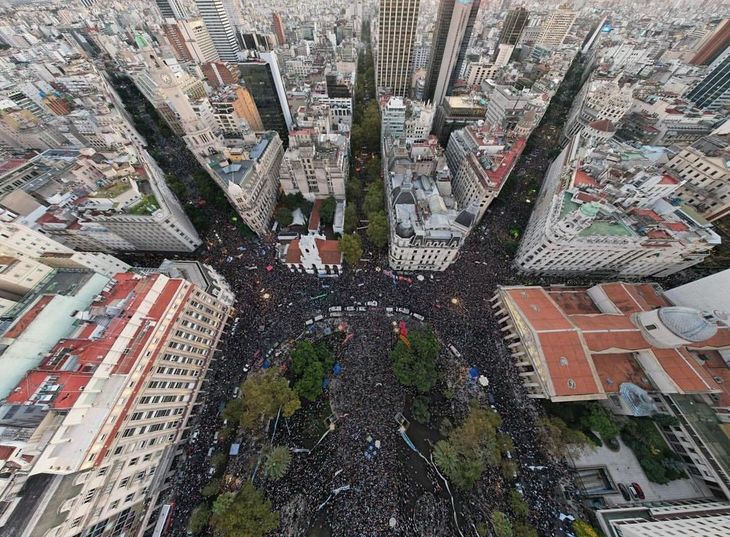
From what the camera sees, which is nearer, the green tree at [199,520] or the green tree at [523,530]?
the green tree at [523,530]

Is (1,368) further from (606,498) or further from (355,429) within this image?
(606,498)

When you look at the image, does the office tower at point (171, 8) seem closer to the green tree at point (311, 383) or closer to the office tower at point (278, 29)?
the office tower at point (278, 29)

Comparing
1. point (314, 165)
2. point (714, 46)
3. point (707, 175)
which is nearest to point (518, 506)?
point (314, 165)

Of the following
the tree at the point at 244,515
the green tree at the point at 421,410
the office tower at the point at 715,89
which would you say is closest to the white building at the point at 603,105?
the office tower at the point at 715,89

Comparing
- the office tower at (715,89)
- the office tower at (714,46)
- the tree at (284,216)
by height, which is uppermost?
the office tower at (714,46)

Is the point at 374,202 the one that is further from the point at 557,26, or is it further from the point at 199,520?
the point at 557,26

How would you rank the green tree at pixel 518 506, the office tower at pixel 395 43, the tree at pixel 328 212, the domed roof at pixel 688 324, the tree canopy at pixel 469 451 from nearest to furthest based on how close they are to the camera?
the green tree at pixel 518 506, the tree canopy at pixel 469 451, the domed roof at pixel 688 324, the tree at pixel 328 212, the office tower at pixel 395 43

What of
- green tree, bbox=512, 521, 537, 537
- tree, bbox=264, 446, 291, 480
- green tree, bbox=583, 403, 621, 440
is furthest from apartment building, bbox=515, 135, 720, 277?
tree, bbox=264, 446, 291, 480
